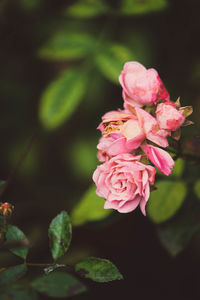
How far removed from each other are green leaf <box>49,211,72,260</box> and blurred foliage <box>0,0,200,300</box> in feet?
1.13

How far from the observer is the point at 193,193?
1506 mm

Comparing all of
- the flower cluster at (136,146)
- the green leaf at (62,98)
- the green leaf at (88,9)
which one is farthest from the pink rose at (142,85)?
the green leaf at (88,9)

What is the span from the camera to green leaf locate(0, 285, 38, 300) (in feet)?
2.93

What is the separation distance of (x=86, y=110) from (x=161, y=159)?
49.5 inches

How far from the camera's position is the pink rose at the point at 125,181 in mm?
1074

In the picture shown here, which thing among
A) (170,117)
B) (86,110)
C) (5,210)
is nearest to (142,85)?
(170,117)

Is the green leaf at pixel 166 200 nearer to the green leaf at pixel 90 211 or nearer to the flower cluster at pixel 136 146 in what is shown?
the green leaf at pixel 90 211

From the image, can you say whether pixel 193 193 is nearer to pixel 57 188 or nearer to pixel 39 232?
pixel 39 232

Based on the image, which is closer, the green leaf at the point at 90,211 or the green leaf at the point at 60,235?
the green leaf at the point at 60,235

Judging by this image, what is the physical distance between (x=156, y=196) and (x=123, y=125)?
0.44 meters

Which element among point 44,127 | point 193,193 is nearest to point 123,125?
point 193,193

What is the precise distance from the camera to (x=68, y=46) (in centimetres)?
176

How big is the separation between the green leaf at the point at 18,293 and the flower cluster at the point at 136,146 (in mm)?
343

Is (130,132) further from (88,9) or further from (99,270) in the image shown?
(88,9)
